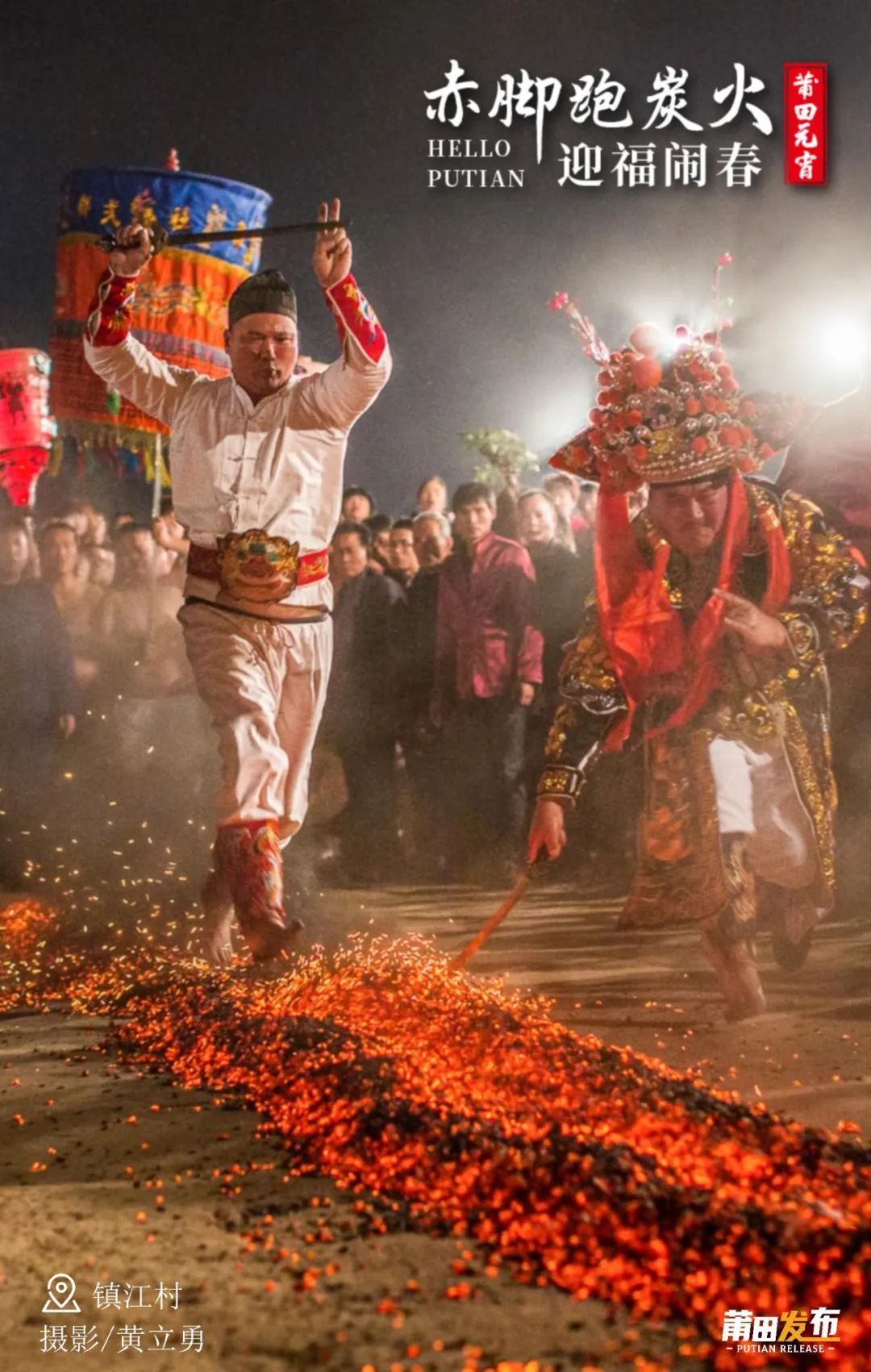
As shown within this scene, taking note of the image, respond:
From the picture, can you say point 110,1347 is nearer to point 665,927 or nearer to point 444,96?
point 665,927

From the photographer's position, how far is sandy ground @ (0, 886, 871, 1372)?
1.94 metres

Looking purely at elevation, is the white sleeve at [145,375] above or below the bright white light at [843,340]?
below

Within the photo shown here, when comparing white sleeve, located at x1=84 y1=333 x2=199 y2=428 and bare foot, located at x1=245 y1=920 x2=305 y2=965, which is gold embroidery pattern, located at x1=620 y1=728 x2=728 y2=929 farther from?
white sleeve, located at x1=84 y1=333 x2=199 y2=428

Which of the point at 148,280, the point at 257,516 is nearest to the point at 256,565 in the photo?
the point at 257,516

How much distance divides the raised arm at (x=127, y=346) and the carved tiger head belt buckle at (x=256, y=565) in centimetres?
40

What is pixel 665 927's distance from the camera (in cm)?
303

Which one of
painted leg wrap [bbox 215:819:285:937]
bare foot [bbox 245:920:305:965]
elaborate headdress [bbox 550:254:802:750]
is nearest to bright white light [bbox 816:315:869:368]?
elaborate headdress [bbox 550:254:802:750]

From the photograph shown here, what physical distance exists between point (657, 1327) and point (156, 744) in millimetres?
2016

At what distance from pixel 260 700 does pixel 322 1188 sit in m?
1.28

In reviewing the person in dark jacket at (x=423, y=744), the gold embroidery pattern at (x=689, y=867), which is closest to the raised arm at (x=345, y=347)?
the person in dark jacket at (x=423, y=744)

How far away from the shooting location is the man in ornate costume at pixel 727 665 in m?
3.00

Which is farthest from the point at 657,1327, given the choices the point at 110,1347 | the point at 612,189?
the point at 612,189

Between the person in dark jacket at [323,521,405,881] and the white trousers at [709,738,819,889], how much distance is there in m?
0.88

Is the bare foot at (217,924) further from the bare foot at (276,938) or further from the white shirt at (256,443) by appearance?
the white shirt at (256,443)
